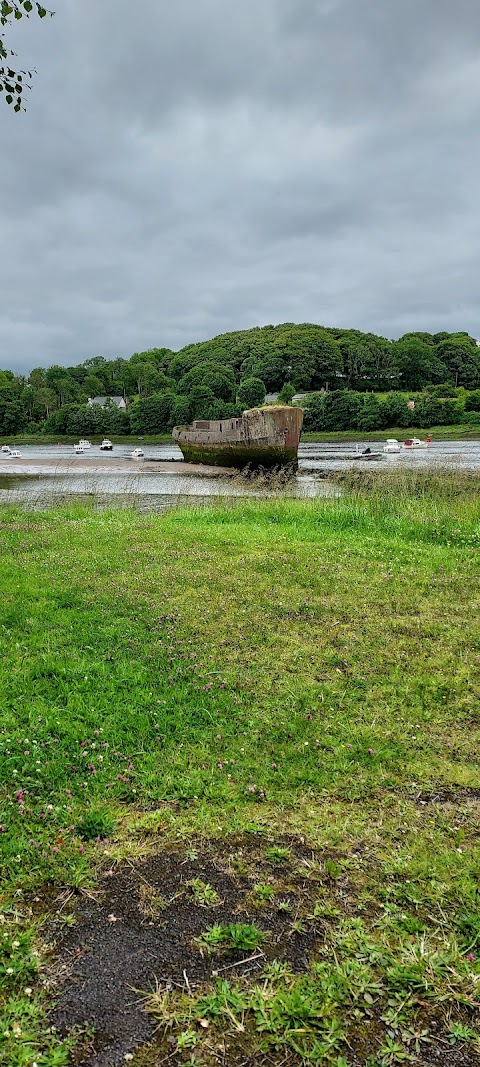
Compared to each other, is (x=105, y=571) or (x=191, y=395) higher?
(x=191, y=395)

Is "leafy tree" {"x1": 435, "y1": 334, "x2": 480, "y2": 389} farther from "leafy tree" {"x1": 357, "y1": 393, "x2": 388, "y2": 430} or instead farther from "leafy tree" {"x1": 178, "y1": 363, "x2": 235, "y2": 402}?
"leafy tree" {"x1": 178, "y1": 363, "x2": 235, "y2": 402}

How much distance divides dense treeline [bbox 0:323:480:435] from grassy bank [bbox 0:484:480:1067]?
92.2 metres

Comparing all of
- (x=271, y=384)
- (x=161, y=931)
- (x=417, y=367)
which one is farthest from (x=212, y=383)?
(x=161, y=931)

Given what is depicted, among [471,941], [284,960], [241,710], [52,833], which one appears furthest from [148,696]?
[471,941]

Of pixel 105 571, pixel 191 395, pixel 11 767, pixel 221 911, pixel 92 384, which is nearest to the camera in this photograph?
pixel 221 911

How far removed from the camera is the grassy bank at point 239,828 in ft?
7.34

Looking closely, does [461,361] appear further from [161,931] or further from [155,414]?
[161,931]

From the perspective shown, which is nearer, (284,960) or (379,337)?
(284,960)

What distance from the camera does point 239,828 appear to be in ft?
10.9

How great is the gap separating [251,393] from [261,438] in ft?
267

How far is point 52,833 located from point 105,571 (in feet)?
17.5

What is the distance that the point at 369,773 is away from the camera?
12.4 feet

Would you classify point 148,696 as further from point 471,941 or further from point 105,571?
point 105,571

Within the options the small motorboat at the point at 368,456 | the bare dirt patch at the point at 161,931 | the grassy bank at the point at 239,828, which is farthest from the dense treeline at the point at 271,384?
the bare dirt patch at the point at 161,931
